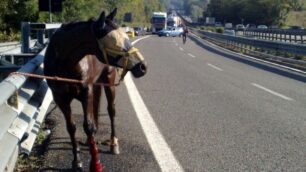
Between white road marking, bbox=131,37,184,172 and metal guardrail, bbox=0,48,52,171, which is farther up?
metal guardrail, bbox=0,48,52,171

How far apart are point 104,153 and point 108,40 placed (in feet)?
5.81

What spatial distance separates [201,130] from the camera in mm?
7012

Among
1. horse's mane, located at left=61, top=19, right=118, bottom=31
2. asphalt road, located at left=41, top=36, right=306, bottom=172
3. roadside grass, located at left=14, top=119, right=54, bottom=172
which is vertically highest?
horse's mane, located at left=61, top=19, right=118, bottom=31

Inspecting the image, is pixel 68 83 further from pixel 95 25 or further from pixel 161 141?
pixel 161 141

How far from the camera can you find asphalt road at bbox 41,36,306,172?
17.5ft

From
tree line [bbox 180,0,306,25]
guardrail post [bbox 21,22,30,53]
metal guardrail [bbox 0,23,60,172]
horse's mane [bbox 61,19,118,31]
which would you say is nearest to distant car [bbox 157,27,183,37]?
tree line [bbox 180,0,306,25]

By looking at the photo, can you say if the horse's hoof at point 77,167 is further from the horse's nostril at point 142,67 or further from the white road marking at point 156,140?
the horse's nostril at point 142,67

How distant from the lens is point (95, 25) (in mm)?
4535

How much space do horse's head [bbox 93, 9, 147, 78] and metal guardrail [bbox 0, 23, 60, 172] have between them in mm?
893

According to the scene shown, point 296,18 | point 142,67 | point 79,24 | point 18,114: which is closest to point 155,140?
point 142,67

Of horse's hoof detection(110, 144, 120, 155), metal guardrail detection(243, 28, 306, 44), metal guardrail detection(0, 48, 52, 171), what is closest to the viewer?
metal guardrail detection(0, 48, 52, 171)

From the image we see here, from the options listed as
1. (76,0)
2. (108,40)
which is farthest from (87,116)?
(76,0)

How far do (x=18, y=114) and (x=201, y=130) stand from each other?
3569 mm

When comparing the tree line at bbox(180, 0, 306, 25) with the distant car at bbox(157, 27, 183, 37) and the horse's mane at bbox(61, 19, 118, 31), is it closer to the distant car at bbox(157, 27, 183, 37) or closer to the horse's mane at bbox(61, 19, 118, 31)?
the distant car at bbox(157, 27, 183, 37)
